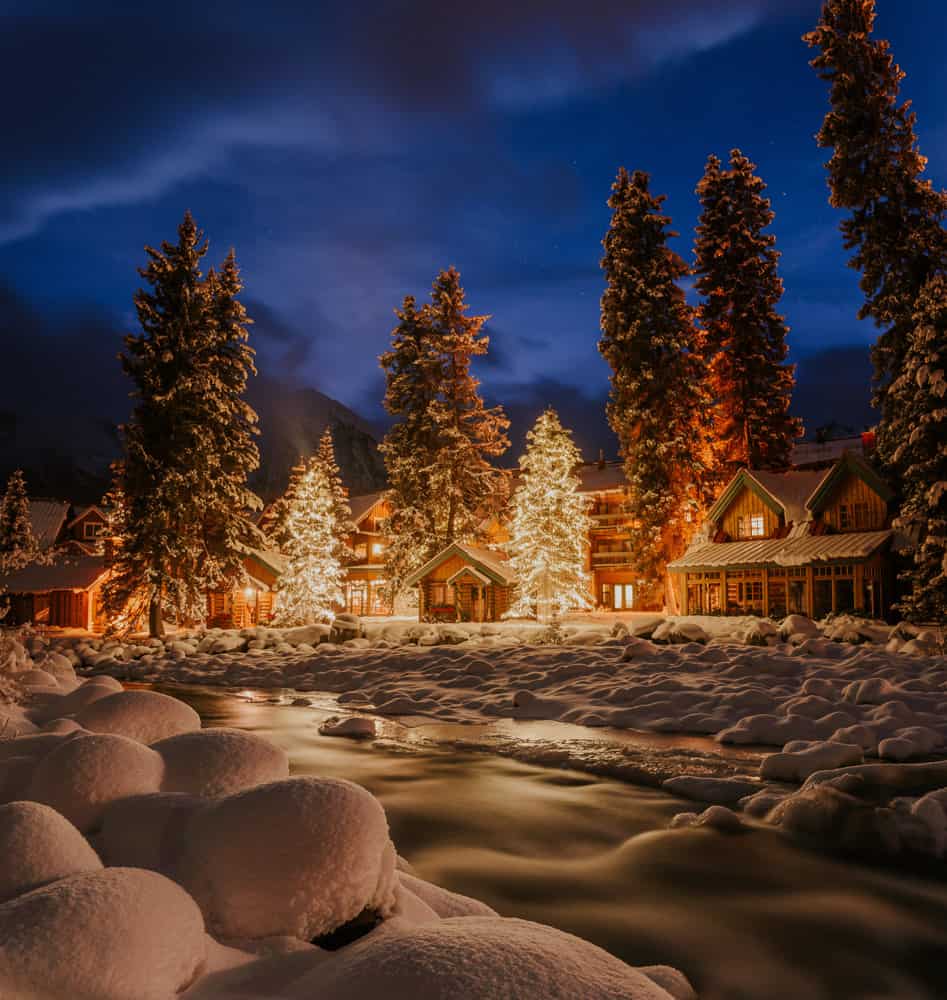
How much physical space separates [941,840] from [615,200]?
118 feet

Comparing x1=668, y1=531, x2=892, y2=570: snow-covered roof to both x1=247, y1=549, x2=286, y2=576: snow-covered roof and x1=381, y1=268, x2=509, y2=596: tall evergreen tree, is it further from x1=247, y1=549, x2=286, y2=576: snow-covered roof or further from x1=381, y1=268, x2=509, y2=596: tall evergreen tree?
x1=247, y1=549, x2=286, y2=576: snow-covered roof

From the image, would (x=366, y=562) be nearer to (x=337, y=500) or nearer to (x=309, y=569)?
(x=337, y=500)

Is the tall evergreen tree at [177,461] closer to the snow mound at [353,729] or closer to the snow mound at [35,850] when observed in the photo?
the snow mound at [353,729]

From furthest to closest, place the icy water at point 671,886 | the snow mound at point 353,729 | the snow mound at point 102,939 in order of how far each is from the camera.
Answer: the snow mound at point 353,729 → the icy water at point 671,886 → the snow mound at point 102,939

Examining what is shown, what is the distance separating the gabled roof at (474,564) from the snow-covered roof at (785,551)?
8004 mm

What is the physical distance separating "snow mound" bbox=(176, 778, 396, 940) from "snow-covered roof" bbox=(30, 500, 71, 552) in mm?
58989

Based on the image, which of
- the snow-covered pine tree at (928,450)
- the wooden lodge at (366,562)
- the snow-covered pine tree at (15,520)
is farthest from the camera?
the wooden lodge at (366,562)

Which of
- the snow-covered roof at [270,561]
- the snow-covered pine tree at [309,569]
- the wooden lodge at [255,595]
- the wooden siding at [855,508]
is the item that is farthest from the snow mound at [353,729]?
the wooden lodge at [255,595]

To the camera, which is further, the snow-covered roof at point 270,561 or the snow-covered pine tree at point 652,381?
the snow-covered roof at point 270,561

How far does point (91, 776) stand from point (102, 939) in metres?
1.42

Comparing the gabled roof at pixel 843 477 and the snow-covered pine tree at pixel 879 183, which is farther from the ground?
the snow-covered pine tree at pixel 879 183

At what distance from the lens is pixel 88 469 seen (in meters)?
106

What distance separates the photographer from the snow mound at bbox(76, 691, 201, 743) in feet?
15.5

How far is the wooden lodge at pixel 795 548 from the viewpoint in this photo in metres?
25.7
